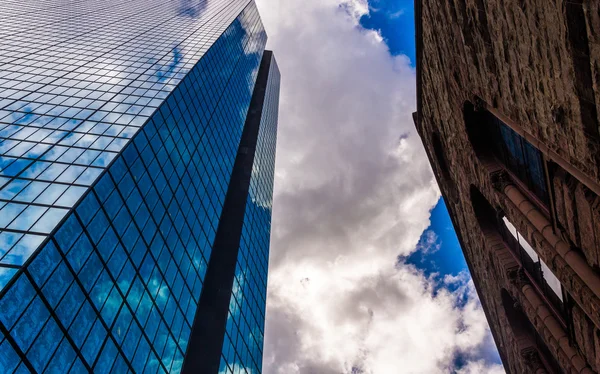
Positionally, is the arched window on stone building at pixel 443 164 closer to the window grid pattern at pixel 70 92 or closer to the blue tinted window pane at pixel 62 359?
the window grid pattern at pixel 70 92

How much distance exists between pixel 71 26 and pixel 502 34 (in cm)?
7846

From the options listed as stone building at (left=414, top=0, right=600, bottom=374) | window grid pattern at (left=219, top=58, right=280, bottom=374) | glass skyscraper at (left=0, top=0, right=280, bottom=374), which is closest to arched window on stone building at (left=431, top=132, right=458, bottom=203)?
stone building at (left=414, top=0, right=600, bottom=374)

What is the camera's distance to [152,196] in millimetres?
32656

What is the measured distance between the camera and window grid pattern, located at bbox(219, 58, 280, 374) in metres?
41.4

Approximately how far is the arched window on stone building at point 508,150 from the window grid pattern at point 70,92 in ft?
80.0

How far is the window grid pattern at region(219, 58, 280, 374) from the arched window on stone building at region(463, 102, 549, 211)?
3014 cm

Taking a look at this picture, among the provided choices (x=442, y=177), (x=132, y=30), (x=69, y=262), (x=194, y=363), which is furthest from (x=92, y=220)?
(x=132, y=30)

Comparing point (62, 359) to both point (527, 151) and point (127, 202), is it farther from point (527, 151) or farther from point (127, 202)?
point (527, 151)

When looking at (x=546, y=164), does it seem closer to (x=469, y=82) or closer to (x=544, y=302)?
(x=469, y=82)

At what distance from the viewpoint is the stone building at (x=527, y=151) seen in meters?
10.7

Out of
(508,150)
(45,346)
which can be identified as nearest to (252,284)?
(45,346)

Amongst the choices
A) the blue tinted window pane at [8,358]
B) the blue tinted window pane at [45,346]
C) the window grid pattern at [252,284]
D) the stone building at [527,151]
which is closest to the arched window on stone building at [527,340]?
the stone building at [527,151]

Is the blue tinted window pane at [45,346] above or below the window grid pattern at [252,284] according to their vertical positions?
below

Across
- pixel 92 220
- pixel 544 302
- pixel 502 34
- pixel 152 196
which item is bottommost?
pixel 544 302
